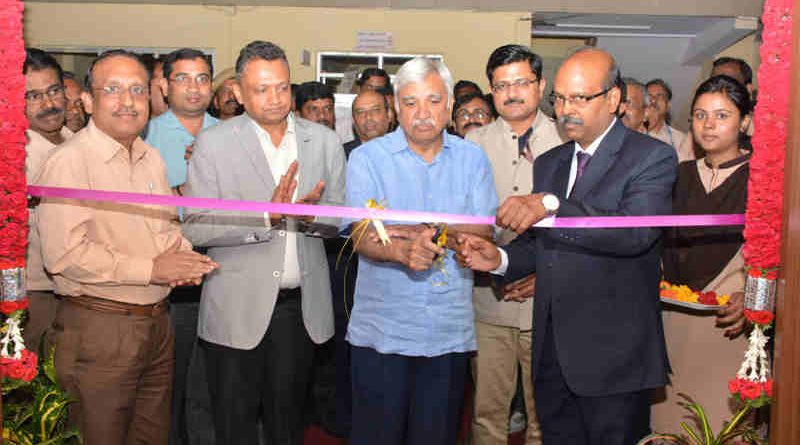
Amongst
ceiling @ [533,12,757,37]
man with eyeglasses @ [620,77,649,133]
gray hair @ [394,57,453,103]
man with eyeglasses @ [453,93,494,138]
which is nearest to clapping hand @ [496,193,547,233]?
gray hair @ [394,57,453,103]

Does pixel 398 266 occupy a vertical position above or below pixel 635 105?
below

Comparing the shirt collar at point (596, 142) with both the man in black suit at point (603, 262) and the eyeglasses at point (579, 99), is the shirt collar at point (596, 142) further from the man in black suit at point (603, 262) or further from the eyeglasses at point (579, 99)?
the eyeglasses at point (579, 99)

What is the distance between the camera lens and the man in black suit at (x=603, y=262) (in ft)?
9.86

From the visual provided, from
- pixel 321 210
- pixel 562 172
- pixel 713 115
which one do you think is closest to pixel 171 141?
pixel 321 210

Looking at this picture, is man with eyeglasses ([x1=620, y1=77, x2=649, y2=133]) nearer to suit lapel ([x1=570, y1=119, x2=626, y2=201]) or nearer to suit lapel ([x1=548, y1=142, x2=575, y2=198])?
suit lapel ([x1=548, y1=142, x2=575, y2=198])

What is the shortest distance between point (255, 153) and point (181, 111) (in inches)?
47.1

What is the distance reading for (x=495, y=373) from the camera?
13.2 ft

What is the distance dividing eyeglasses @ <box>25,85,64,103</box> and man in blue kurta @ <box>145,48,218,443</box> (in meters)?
0.54

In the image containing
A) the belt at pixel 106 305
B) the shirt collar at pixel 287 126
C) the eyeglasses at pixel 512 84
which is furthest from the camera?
the eyeglasses at pixel 512 84

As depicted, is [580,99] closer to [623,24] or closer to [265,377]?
[265,377]

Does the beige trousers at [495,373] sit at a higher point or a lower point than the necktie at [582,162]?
lower

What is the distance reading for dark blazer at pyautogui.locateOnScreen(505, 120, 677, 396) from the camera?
3.00 metres

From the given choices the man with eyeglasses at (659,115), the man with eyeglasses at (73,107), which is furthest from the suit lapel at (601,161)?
the man with eyeglasses at (73,107)

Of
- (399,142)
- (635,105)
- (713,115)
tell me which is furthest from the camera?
(635,105)
